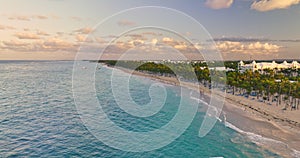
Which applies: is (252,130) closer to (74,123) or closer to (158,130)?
(158,130)

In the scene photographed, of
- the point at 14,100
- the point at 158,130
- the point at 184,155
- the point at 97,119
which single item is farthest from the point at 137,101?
the point at 184,155

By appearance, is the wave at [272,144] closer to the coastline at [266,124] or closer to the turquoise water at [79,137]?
the coastline at [266,124]

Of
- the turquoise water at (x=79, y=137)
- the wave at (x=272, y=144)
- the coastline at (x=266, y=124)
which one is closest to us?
the wave at (x=272, y=144)

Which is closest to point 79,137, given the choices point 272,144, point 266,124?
point 272,144

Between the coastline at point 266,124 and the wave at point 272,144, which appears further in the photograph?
→ the coastline at point 266,124

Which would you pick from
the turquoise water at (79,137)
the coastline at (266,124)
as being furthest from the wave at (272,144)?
the turquoise water at (79,137)

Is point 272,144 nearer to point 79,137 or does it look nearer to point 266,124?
point 266,124

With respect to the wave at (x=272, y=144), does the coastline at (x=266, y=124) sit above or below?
above

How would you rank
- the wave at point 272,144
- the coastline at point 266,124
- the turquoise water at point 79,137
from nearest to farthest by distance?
1. the wave at point 272,144
2. the turquoise water at point 79,137
3. the coastline at point 266,124
